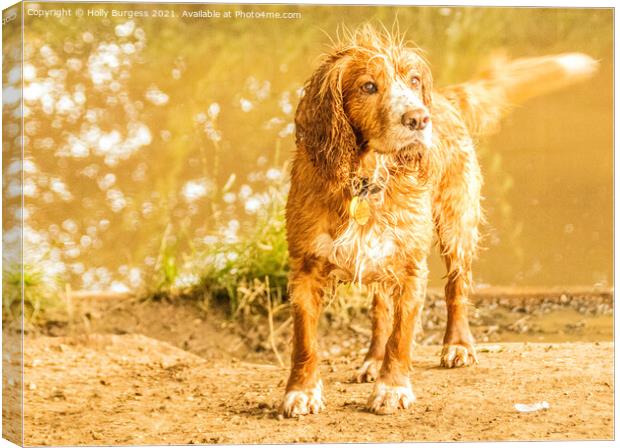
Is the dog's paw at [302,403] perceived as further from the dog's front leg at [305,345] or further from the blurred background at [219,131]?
the blurred background at [219,131]

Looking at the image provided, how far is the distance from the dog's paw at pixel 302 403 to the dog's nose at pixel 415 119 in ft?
4.55

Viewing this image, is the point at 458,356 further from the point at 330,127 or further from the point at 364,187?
the point at 330,127

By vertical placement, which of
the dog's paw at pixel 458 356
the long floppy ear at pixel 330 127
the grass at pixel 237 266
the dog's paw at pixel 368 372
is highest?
the long floppy ear at pixel 330 127

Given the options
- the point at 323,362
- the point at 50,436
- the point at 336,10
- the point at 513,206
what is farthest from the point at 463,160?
the point at 50,436

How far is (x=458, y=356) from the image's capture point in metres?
5.30

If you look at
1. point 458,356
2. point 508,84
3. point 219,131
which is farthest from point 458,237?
point 219,131

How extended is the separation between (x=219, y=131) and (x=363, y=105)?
6.46ft

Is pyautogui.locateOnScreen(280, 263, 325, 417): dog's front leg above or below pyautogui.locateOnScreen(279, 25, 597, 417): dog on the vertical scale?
below

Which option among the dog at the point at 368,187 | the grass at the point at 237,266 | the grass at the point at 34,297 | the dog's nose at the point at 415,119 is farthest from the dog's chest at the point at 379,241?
the grass at the point at 237,266

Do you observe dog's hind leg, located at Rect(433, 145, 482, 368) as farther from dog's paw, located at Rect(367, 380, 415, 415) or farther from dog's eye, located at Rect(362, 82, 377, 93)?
dog's eye, located at Rect(362, 82, 377, 93)

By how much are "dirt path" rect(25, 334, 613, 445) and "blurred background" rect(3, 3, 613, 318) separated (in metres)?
0.63

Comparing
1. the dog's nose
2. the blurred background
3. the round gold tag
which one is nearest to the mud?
the blurred background

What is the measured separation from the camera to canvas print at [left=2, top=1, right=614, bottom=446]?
452 cm

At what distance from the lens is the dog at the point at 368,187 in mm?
4289
